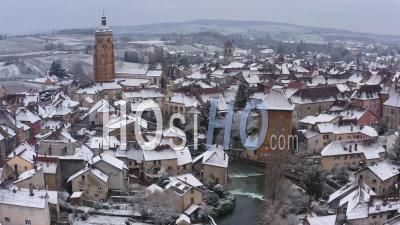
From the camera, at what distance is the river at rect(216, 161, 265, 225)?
84.3ft

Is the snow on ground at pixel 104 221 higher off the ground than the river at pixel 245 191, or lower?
higher

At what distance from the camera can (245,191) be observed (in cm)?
2934

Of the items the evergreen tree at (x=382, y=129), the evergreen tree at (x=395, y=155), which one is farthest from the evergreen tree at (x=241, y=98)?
the evergreen tree at (x=395, y=155)

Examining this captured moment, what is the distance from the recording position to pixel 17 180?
2558 cm

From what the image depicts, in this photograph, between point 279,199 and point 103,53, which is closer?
point 279,199

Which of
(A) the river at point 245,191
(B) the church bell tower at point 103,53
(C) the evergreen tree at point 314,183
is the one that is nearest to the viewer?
(A) the river at point 245,191

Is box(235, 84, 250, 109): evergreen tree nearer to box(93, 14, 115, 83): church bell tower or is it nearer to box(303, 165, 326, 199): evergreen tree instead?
box(93, 14, 115, 83): church bell tower

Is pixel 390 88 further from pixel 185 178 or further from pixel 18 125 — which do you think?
pixel 18 125

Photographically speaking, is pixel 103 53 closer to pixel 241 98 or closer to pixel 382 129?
pixel 241 98

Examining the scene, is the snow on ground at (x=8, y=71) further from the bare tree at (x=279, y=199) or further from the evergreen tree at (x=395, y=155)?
the evergreen tree at (x=395, y=155)

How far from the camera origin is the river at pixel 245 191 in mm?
25703

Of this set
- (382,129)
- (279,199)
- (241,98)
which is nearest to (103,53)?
(241,98)

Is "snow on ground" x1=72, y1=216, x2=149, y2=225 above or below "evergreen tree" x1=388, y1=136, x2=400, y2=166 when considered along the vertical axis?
below

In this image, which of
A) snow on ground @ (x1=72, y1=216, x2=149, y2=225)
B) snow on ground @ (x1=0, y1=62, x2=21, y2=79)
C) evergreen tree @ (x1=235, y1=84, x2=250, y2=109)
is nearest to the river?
snow on ground @ (x1=72, y1=216, x2=149, y2=225)
